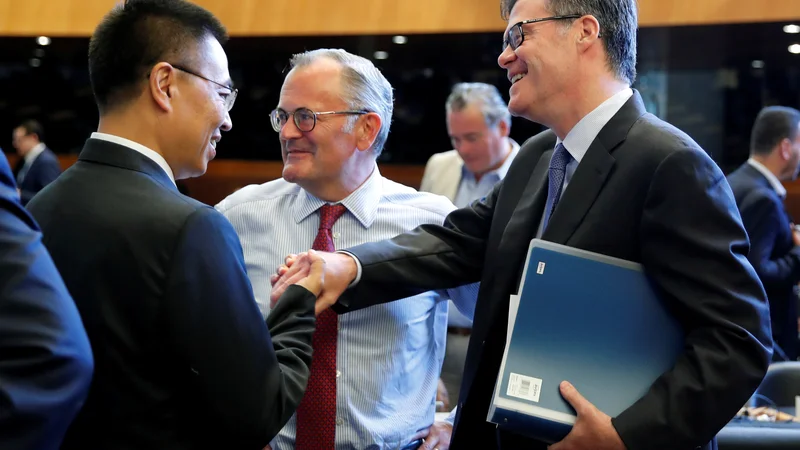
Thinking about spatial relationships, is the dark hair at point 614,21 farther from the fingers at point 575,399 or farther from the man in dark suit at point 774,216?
the man in dark suit at point 774,216

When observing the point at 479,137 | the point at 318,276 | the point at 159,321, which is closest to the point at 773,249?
the point at 479,137

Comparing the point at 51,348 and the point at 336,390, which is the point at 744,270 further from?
the point at 51,348

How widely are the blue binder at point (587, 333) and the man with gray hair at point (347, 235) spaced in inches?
22.8

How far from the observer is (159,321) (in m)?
1.36

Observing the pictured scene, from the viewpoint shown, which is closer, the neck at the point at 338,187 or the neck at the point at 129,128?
the neck at the point at 129,128

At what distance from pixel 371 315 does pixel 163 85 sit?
0.82 metres

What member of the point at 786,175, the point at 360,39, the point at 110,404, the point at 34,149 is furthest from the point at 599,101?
the point at 34,149

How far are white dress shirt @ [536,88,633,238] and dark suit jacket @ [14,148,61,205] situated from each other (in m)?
7.03

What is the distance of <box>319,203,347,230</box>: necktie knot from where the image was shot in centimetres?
222

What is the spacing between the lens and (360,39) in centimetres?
655

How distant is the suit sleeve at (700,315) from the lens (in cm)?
150

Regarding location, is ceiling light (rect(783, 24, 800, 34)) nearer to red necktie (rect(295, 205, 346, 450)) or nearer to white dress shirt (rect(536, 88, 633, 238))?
white dress shirt (rect(536, 88, 633, 238))

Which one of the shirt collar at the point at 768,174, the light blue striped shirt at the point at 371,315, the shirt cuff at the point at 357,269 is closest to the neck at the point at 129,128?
the shirt cuff at the point at 357,269

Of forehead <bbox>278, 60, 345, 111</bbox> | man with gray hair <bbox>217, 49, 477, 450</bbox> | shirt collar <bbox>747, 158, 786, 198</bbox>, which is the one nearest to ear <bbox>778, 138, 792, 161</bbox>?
shirt collar <bbox>747, 158, 786, 198</bbox>
